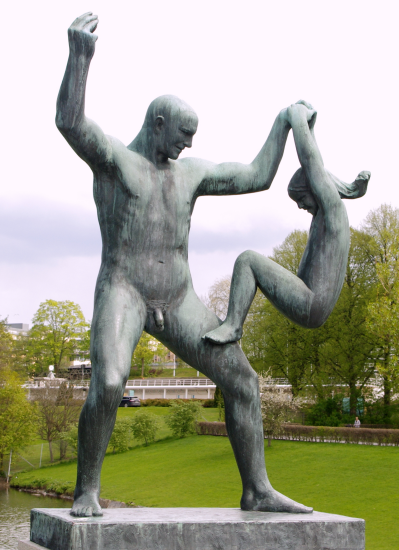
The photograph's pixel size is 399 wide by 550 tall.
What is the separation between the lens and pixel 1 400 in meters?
33.8

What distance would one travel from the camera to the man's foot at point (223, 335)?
3.98 meters

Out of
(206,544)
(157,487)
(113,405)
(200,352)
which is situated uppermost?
(200,352)

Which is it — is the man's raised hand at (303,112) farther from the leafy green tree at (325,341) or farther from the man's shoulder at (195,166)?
the leafy green tree at (325,341)

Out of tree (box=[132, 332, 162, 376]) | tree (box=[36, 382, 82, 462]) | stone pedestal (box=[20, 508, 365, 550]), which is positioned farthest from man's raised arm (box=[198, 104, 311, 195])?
tree (box=[132, 332, 162, 376])

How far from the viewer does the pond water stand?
63.3 ft

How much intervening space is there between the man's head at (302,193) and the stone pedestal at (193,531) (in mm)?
1990

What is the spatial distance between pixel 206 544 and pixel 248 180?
241cm

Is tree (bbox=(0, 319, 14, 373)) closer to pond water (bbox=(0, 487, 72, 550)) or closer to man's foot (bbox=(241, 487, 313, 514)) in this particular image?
pond water (bbox=(0, 487, 72, 550))

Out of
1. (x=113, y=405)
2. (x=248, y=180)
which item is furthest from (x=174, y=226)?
(x=113, y=405)

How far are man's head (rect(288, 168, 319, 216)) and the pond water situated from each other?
47.4ft

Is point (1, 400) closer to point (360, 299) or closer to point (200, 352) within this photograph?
point (360, 299)

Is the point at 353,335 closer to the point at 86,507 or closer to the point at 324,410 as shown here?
the point at 324,410

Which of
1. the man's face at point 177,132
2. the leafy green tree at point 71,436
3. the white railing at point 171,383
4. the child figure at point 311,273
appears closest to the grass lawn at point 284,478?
the leafy green tree at point 71,436

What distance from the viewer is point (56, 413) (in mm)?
39438
